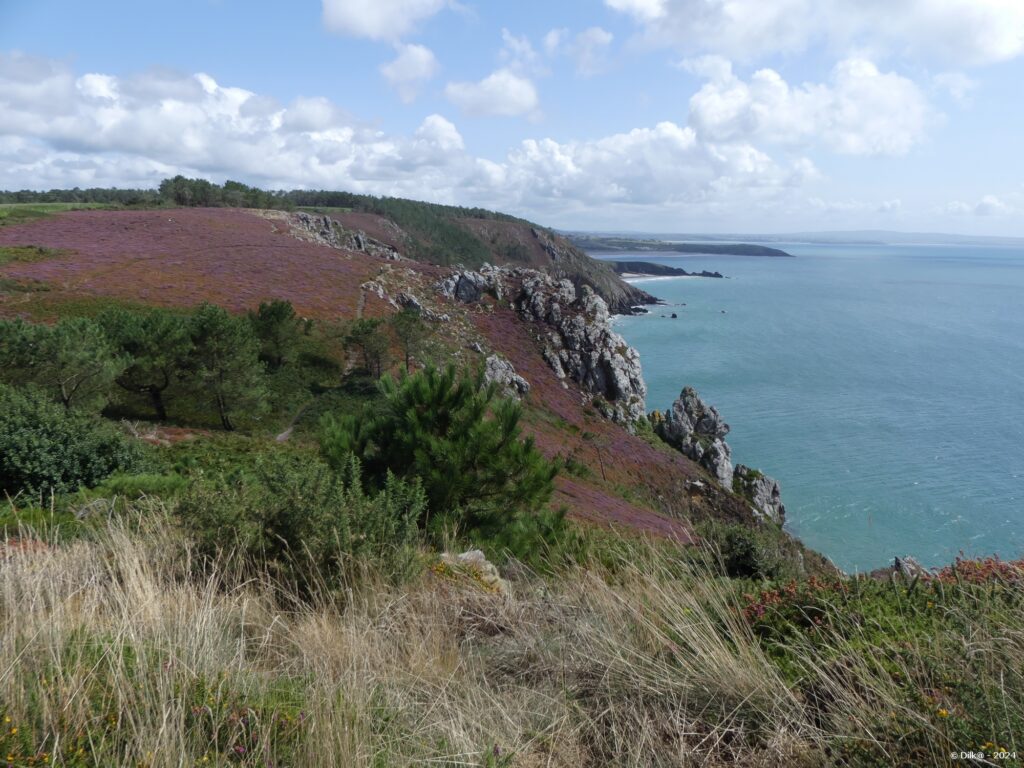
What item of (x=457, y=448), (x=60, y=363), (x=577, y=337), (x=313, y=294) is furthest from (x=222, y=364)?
(x=577, y=337)

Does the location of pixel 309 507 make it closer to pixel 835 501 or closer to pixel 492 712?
pixel 492 712

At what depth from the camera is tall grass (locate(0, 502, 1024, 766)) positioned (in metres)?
2.24

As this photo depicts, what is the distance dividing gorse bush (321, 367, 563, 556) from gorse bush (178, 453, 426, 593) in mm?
3671

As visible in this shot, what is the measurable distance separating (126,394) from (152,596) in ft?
74.7

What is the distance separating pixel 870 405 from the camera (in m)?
49.0

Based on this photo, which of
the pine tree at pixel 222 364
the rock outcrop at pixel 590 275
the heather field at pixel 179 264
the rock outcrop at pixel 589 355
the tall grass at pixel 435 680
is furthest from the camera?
the rock outcrop at pixel 590 275

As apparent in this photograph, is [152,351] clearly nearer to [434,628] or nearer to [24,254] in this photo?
[434,628]

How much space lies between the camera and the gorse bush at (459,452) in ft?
28.1

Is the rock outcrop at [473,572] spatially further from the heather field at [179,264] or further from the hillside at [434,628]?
the heather field at [179,264]

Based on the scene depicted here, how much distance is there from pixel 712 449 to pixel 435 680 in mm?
37556

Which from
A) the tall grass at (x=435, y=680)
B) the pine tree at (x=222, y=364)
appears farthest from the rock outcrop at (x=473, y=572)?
the pine tree at (x=222, y=364)

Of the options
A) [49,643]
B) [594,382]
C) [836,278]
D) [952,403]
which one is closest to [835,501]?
[594,382]

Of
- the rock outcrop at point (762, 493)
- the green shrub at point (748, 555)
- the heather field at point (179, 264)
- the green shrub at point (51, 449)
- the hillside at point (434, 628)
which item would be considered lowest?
the rock outcrop at point (762, 493)

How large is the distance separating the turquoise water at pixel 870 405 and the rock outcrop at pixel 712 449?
1757 millimetres
